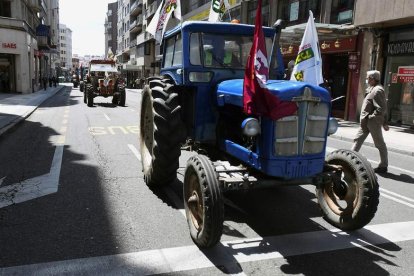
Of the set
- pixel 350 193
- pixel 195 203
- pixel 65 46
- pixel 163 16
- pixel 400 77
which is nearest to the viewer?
pixel 195 203

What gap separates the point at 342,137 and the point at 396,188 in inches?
251

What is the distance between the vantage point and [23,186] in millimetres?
5992

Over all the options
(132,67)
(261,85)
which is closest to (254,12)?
(261,85)

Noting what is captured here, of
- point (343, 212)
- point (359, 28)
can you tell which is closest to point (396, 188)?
point (343, 212)

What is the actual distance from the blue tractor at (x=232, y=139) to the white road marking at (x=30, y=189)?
1.58m

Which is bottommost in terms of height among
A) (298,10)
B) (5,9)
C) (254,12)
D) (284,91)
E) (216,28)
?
(284,91)

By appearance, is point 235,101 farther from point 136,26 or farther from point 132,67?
point 136,26

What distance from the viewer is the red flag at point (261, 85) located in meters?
3.76

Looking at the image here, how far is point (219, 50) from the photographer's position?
17.6 ft

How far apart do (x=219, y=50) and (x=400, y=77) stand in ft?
43.5

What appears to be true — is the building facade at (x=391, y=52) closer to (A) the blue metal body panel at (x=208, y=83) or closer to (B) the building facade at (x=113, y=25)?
(A) the blue metal body panel at (x=208, y=83)

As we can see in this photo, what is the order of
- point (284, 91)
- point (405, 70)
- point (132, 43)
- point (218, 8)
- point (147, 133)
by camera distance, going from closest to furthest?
point (284, 91), point (147, 133), point (218, 8), point (405, 70), point (132, 43)

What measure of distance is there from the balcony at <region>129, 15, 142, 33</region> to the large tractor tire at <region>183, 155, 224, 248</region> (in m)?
69.3

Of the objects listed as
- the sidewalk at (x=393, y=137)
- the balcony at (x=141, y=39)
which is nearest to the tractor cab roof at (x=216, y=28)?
the sidewalk at (x=393, y=137)
